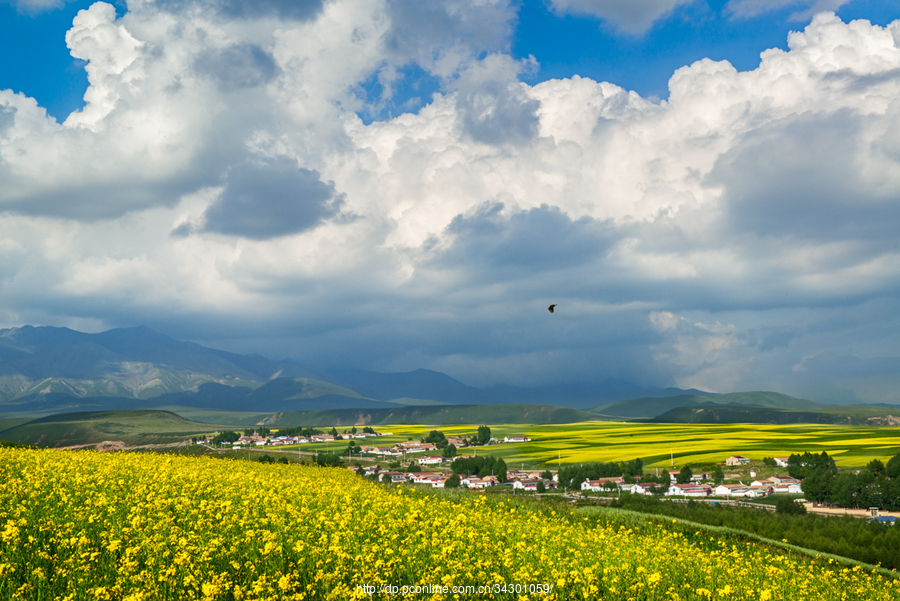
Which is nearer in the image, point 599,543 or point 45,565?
point 45,565

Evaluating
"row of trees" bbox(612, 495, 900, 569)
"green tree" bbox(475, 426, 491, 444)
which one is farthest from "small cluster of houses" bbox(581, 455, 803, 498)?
"green tree" bbox(475, 426, 491, 444)

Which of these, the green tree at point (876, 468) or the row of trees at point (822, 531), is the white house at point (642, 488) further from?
the row of trees at point (822, 531)

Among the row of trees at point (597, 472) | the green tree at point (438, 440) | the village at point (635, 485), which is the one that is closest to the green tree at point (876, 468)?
the village at point (635, 485)

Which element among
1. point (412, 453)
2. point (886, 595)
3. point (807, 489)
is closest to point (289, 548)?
point (886, 595)

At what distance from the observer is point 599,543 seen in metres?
16.1

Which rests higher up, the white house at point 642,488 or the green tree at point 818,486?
the green tree at point 818,486

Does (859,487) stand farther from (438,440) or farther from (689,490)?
(438,440)

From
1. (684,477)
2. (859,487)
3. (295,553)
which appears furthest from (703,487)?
(295,553)

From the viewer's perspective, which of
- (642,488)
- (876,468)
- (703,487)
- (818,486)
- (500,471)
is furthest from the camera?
(500,471)

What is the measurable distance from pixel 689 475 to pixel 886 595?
93.3 metres

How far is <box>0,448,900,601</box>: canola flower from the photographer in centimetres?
938

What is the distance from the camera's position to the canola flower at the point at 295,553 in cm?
938

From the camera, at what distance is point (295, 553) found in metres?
11.4

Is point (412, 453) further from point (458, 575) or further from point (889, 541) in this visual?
point (458, 575)
